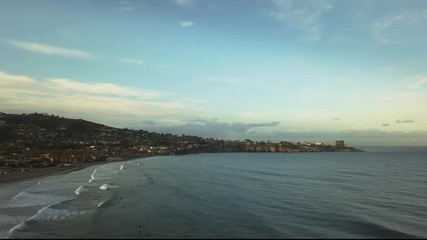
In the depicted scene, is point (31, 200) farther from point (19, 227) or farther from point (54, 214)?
point (19, 227)

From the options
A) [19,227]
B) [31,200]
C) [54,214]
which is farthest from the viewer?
[31,200]

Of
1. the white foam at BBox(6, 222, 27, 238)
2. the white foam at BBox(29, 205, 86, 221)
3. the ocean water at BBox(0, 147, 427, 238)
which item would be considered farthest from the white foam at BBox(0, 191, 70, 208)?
the white foam at BBox(6, 222, 27, 238)

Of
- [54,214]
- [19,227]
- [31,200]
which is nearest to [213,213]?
[54,214]

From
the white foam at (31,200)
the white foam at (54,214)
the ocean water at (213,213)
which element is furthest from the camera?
the white foam at (31,200)

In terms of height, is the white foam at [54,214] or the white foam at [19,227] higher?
the white foam at [54,214]

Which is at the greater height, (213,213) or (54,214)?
(213,213)

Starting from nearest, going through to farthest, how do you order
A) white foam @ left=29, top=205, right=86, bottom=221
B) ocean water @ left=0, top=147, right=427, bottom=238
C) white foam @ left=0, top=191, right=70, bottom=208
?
1. ocean water @ left=0, top=147, right=427, bottom=238
2. white foam @ left=29, top=205, right=86, bottom=221
3. white foam @ left=0, top=191, right=70, bottom=208

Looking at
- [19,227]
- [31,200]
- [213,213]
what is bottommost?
[31,200]

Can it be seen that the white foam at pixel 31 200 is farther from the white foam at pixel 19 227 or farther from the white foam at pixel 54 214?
the white foam at pixel 19 227

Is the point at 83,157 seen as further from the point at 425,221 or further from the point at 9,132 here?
the point at 425,221

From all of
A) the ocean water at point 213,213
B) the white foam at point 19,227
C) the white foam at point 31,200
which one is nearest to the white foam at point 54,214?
the ocean water at point 213,213

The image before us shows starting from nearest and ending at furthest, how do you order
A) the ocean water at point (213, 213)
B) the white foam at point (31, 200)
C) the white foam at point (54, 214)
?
1. the ocean water at point (213, 213)
2. the white foam at point (54, 214)
3. the white foam at point (31, 200)

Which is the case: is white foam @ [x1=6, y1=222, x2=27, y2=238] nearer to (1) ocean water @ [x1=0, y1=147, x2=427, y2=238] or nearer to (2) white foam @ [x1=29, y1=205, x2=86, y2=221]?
(1) ocean water @ [x1=0, y1=147, x2=427, y2=238]
